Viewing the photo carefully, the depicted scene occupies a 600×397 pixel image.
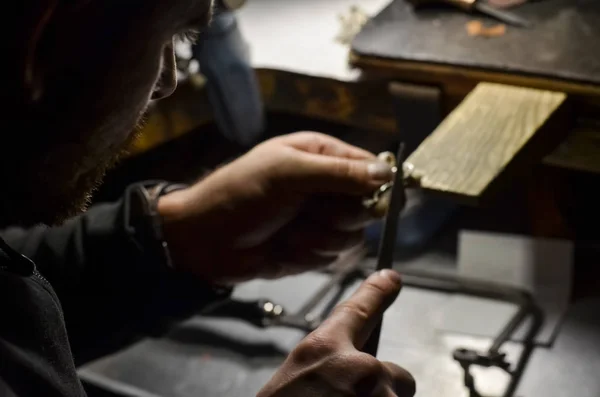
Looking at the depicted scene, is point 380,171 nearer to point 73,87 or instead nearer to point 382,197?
point 382,197

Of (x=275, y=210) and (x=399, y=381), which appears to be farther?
(x=275, y=210)

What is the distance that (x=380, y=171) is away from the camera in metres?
0.78

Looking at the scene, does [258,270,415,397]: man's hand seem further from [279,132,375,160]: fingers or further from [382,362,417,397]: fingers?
[279,132,375,160]: fingers

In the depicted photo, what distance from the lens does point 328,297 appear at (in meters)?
0.99

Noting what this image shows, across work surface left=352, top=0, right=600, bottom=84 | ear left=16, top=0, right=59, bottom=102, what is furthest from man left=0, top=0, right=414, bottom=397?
work surface left=352, top=0, right=600, bottom=84

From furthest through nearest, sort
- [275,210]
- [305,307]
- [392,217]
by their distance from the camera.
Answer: [305,307], [275,210], [392,217]

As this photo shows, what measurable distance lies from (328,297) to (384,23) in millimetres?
353

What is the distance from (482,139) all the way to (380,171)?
0.10 m

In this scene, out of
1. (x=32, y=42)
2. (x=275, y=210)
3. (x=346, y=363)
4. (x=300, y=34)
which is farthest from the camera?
(x=300, y=34)

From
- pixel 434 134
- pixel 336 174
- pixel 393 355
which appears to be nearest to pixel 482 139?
pixel 434 134

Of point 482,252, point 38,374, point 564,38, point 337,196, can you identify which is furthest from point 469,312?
point 38,374

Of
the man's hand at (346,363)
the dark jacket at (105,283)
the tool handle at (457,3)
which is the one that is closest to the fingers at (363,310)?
the man's hand at (346,363)

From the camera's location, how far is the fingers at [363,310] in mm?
628

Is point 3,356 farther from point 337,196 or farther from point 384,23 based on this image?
point 384,23
